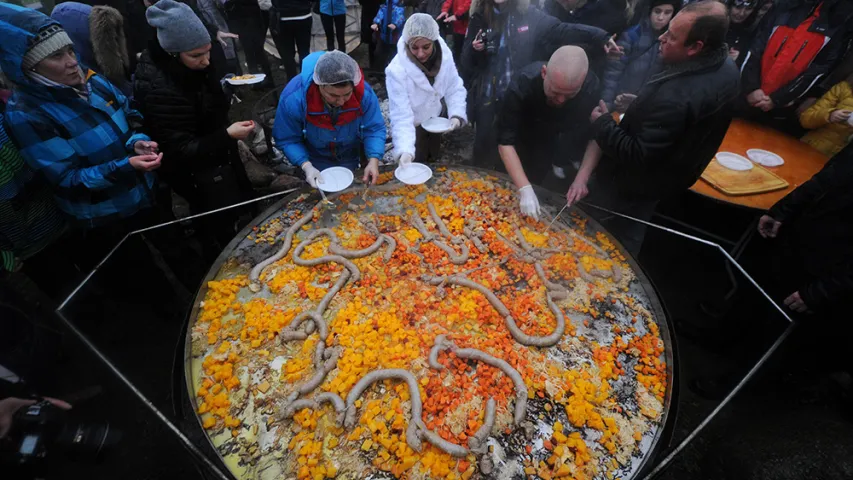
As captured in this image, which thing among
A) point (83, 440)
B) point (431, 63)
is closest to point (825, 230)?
point (431, 63)

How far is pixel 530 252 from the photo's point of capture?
157 inches

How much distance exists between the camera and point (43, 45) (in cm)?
313

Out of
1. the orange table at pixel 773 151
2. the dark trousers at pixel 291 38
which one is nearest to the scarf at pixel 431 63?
the orange table at pixel 773 151

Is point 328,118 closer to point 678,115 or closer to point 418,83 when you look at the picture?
point 418,83

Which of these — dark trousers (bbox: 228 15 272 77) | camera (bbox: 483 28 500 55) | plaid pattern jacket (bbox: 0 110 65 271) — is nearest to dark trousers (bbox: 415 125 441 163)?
camera (bbox: 483 28 500 55)

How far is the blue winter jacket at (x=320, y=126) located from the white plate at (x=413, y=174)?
0.56 m

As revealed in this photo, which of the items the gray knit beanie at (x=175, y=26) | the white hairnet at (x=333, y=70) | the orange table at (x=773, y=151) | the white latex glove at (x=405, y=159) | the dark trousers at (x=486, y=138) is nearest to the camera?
the gray knit beanie at (x=175, y=26)

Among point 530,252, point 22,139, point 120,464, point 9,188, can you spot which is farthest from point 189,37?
point 120,464

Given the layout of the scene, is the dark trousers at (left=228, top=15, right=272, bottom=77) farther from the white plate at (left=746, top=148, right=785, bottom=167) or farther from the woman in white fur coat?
the white plate at (left=746, top=148, right=785, bottom=167)

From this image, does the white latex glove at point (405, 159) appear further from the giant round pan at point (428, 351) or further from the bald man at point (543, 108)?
the bald man at point (543, 108)

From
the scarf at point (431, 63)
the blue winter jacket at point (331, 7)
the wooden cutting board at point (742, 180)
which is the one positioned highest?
the scarf at point (431, 63)

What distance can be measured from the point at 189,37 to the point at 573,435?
4812 mm

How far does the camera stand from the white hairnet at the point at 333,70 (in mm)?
3785

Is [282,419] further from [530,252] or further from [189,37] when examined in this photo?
[189,37]
